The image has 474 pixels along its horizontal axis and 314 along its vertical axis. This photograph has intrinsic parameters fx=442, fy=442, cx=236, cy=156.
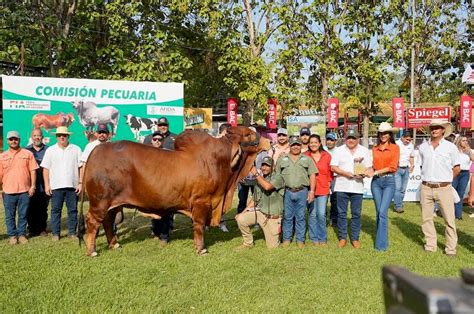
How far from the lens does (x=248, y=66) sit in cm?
1672

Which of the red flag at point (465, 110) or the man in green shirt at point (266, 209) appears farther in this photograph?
the red flag at point (465, 110)

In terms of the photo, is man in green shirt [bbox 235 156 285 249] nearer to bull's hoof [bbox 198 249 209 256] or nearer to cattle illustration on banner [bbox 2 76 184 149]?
bull's hoof [bbox 198 249 209 256]

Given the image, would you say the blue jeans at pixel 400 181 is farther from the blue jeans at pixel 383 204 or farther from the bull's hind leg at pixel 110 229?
the bull's hind leg at pixel 110 229

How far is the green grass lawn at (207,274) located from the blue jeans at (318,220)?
0.35m

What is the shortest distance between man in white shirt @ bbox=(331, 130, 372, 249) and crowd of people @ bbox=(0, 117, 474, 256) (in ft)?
0.05

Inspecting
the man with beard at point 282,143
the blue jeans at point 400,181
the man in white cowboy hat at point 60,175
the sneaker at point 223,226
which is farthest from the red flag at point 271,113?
the man in white cowboy hat at point 60,175

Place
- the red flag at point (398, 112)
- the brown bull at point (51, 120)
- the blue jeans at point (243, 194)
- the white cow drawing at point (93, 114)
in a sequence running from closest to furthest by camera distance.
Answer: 1. the blue jeans at point (243, 194)
2. the brown bull at point (51, 120)
3. the white cow drawing at point (93, 114)
4. the red flag at point (398, 112)

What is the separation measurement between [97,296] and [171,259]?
5.16 ft

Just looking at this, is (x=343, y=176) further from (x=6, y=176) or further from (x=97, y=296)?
(x=6, y=176)

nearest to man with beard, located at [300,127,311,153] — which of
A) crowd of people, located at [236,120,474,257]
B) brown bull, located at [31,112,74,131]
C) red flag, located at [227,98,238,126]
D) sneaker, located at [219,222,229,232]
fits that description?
crowd of people, located at [236,120,474,257]

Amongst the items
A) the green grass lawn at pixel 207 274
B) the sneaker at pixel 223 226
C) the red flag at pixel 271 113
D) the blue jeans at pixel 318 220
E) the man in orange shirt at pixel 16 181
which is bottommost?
the green grass lawn at pixel 207 274

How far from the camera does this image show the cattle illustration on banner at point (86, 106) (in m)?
10.2

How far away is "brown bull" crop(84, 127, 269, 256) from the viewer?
6.10 meters

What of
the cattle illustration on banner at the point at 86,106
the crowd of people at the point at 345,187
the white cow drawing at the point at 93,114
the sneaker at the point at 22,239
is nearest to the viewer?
the crowd of people at the point at 345,187
